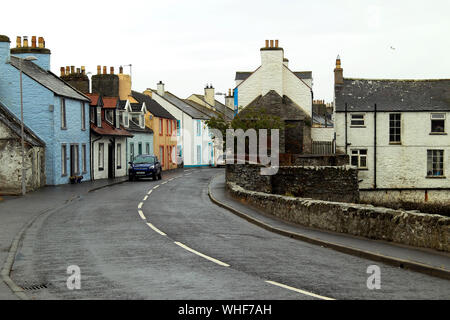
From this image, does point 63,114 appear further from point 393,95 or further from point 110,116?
point 393,95

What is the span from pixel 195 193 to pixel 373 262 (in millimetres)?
19435

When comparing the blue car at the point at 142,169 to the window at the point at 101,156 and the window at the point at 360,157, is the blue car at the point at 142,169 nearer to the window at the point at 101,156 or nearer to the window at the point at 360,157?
the window at the point at 101,156

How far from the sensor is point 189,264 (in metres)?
11.4

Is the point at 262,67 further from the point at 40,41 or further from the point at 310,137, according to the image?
the point at 40,41

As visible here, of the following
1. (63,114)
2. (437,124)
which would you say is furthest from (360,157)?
(63,114)

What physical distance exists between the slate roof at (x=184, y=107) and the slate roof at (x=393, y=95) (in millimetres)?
27721

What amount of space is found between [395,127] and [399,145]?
1.52 metres

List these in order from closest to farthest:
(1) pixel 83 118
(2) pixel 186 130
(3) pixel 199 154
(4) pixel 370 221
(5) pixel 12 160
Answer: (4) pixel 370 221 < (5) pixel 12 160 < (1) pixel 83 118 < (2) pixel 186 130 < (3) pixel 199 154

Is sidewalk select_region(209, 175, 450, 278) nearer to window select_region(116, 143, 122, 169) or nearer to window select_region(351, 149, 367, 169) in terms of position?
window select_region(351, 149, 367, 169)

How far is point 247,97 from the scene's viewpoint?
49531 millimetres

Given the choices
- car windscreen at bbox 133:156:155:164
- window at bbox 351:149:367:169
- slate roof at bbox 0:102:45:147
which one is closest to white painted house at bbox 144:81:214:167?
car windscreen at bbox 133:156:155:164

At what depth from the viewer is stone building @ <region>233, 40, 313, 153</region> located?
4569 cm

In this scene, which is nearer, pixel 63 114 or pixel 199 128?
pixel 63 114
